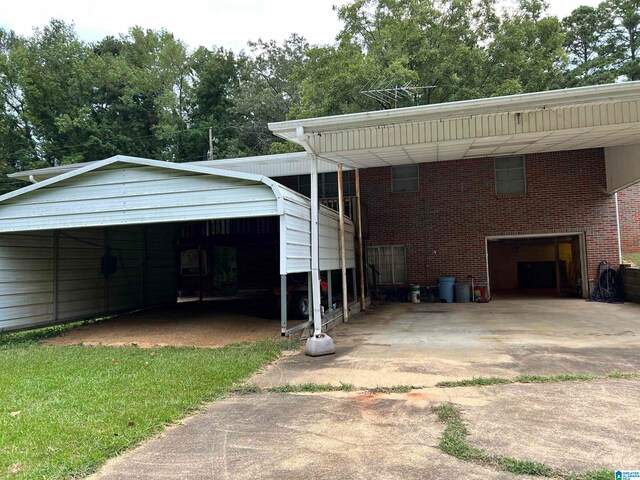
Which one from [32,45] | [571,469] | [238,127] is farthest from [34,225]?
[32,45]

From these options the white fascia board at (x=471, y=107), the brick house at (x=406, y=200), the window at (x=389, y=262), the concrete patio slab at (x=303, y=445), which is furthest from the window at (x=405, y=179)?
the concrete patio slab at (x=303, y=445)

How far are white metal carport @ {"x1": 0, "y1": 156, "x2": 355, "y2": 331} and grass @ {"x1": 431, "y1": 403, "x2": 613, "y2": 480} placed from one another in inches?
167

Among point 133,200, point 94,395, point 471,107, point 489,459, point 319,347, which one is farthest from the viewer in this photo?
point 133,200

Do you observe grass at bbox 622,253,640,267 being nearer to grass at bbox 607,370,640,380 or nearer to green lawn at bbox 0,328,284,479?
grass at bbox 607,370,640,380

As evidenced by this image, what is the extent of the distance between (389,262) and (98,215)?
9.67 m

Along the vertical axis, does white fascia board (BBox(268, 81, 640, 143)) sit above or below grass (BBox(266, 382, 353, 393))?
above

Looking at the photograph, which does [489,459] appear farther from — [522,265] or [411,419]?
[522,265]

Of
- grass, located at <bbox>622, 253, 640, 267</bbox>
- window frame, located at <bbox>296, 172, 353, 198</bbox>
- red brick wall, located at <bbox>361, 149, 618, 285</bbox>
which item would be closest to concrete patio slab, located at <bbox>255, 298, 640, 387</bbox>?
grass, located at <bbox>622, 253, 640, 267</bbox>

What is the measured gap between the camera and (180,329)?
9742 millimetres

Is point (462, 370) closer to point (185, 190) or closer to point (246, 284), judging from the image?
point (185, 190)

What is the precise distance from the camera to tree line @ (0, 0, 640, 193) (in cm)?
1964

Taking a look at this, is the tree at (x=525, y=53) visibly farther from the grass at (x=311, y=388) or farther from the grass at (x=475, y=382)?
the grass at (x=311, y=388)

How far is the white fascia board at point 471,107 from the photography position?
674 centimetres

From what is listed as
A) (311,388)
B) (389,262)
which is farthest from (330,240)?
(389,262)
